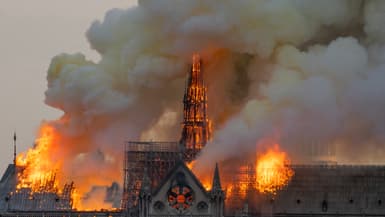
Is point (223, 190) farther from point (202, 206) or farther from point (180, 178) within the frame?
point (180, 178)

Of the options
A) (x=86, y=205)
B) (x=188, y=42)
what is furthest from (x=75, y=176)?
(x=188, y=42)

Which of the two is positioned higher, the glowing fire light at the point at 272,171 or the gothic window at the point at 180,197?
the glowing fire light at the point at 272,171

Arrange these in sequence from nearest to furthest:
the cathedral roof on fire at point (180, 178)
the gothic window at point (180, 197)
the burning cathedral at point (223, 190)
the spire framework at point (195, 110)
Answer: the cathedral roof on fire at point (180, 178) → the gothic window at point (180, 197) → the burning cathedral at point (223, 190) → the spire framework at point (195, 110)

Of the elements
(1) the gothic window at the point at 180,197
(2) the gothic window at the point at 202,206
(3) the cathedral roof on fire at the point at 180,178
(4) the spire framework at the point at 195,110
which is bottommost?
(2) the gothic window at the point at 202,206

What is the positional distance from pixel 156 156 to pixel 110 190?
1562cm

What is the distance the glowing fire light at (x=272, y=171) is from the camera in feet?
507

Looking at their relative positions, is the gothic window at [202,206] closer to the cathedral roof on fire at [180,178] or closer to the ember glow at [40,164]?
the cathedral roof on fire at [180,178]

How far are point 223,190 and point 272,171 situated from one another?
4.56m

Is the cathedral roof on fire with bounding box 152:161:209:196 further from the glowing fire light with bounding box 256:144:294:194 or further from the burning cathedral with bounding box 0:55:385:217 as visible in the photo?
the glowing fire light with bounding box 256:144:294:194

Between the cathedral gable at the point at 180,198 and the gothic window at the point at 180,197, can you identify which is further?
the gothic window at the point at 180,197

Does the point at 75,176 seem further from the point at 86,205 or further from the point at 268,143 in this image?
the point at 268,143

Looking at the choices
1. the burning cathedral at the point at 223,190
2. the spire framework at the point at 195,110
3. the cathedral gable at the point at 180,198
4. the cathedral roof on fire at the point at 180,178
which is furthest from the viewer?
the spire framework at the point at 195,110

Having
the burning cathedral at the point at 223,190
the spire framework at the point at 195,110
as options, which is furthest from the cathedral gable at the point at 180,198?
the spire framework at the point at 195,110

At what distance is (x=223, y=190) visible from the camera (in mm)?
153250
